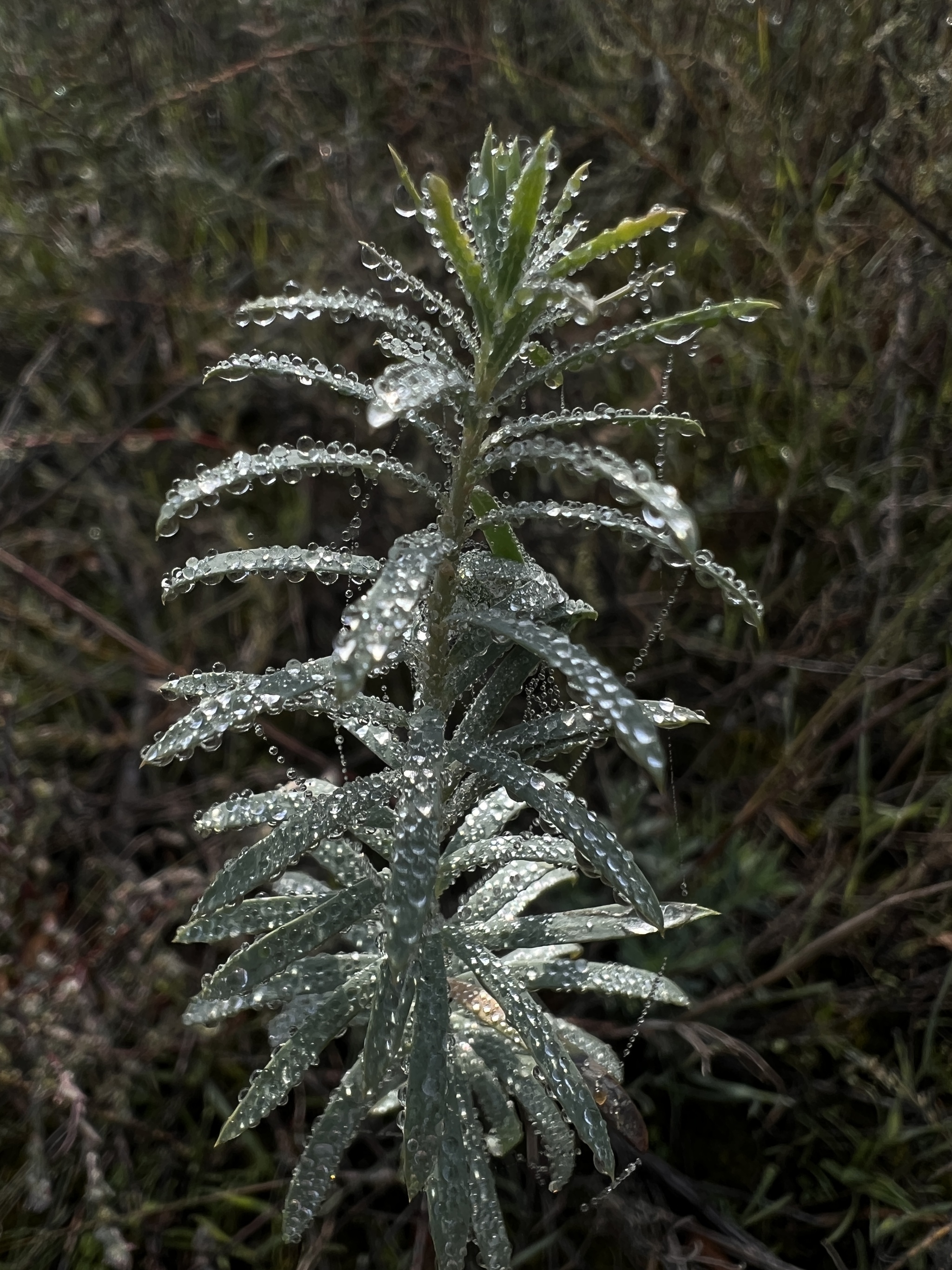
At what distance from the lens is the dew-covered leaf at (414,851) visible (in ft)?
2.57

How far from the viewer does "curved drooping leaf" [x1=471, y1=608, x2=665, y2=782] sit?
0.72 metres

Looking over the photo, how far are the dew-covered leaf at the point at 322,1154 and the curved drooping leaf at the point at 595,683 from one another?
0.57 metres

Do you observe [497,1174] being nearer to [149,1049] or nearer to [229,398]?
[149,1049]

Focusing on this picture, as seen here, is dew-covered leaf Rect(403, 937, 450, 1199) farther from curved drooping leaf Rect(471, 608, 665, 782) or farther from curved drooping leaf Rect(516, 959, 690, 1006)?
curved drooping leaf Rect(471, 608, 665, 782)

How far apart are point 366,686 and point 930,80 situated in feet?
5.79

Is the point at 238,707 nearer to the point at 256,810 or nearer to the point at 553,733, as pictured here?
the point at 256,810

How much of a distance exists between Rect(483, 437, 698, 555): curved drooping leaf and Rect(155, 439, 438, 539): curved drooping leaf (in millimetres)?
110

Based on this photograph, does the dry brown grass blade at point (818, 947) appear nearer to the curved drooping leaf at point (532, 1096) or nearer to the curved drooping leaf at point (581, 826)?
the curved drooping leaf at point (532, 1096)

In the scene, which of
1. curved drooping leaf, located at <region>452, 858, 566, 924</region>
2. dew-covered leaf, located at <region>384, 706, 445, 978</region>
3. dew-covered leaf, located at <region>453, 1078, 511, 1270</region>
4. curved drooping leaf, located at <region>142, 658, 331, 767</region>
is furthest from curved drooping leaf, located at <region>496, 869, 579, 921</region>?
curved drooping leaf, located at <region>142, 658, 331, 767</region>

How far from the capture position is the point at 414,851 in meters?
0.83

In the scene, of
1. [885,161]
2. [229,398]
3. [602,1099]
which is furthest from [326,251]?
[602,1099]

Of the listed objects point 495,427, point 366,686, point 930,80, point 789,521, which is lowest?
point 366,686

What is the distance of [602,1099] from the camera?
1.18 metres

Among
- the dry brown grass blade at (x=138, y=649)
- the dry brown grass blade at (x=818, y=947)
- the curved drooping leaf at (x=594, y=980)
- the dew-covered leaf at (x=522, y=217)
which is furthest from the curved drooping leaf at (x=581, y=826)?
the dry brown grass blade at (x=138, y=649)
